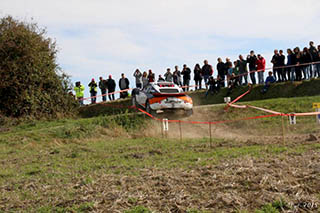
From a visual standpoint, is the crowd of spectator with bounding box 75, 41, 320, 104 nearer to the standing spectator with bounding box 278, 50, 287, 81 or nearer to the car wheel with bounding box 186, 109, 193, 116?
the standing spectator with bounding box 278, 50, 287, 81

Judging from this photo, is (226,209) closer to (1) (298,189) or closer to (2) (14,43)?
(1) (298,189)

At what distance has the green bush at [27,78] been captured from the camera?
22.7 m

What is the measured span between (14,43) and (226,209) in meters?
20.5

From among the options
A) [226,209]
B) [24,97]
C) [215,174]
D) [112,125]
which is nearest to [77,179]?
[215,174]

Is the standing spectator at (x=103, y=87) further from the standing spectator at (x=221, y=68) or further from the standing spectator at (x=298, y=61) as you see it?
the standing spectator at (x=298, y=61)

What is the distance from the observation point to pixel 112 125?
61.3 ft

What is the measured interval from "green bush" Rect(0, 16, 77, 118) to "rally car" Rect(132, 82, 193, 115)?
24.7ft

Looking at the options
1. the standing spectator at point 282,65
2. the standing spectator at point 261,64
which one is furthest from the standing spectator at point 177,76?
the standing spectator at point 282,65

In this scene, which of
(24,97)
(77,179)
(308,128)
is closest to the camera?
(77,179)

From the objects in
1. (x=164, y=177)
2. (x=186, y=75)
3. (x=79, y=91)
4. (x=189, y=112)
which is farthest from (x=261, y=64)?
(x=164, y=177)

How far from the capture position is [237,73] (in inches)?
974

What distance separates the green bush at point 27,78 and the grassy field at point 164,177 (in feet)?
25.1

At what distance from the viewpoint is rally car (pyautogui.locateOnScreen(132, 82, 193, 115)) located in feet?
62.3

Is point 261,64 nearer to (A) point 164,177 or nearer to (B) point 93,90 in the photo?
(B) point 93,90
